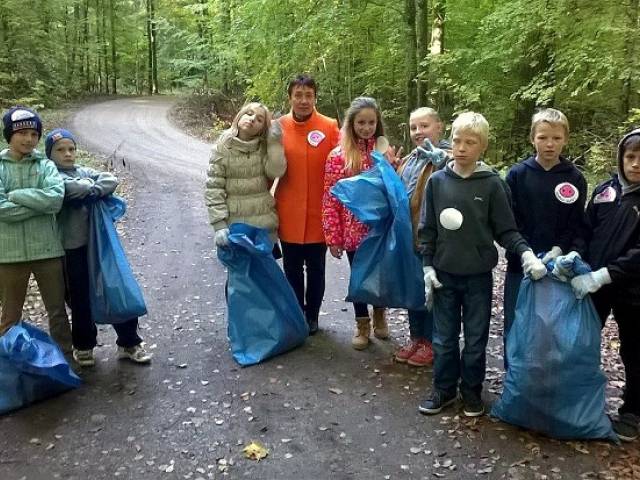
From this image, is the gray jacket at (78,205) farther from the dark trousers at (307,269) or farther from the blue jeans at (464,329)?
the blue jeans at (464,329)

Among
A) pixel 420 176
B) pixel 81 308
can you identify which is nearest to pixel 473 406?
pixel 420 176

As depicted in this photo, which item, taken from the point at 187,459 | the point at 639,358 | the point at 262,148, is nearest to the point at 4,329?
the point at 187,459

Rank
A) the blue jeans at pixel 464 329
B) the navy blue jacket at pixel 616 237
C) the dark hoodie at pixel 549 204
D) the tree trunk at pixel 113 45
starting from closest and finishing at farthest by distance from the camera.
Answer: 1. the navy blue jacket at pixel 616 237
2. the dark hoodie at pixel 549 204
3. the blue jeans at pixel 464 329
4. the tree trunk at pixel 113 45

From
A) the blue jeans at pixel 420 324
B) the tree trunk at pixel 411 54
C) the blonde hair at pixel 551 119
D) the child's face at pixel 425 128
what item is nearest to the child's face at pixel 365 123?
the child's face at pixel 425 128

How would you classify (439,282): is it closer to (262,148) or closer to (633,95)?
(262,148)

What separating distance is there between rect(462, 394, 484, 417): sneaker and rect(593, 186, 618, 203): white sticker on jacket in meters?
1.38

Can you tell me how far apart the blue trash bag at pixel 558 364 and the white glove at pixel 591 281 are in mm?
38

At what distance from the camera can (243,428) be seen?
3396 millimetres

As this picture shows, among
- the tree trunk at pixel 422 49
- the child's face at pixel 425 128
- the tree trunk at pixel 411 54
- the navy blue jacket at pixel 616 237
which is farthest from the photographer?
the tree trunk at pixel 411 54

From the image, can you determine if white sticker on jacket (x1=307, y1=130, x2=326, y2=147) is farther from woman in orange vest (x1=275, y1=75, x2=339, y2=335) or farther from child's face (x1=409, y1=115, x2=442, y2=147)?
child's face (x1=409, y1=115, x2=442, y2=147)

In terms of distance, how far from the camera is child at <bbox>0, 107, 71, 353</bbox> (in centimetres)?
351

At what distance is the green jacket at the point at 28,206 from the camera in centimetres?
350

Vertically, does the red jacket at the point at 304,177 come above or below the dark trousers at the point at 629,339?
above

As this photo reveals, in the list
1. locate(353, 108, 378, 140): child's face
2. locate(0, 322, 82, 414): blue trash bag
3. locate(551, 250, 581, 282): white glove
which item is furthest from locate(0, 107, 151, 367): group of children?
locate(551, 250, 581, 282): white glove
